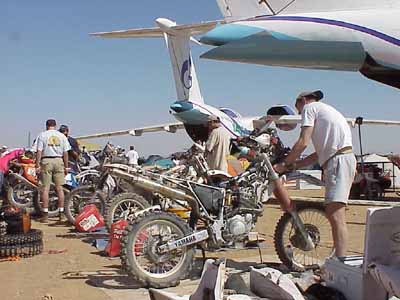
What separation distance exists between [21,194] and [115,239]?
16.9ft

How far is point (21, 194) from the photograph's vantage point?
35.8 ft

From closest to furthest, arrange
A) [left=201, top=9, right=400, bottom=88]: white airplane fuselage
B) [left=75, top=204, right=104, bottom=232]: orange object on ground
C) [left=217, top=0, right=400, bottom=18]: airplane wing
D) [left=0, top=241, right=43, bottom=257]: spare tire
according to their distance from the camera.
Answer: [left=201, top=9, right=400, bottom=88]: white airplane fuselage → [left=217, top=0, right=400, bottom=18]: airplane wing → [left=0, top=241, right=43, bottom=257]: spare tire → [left=75, top=204, right=104, bottom=232]: orange object on ground

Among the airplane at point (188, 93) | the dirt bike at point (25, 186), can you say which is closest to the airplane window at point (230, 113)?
the airplane at point (188, 93)

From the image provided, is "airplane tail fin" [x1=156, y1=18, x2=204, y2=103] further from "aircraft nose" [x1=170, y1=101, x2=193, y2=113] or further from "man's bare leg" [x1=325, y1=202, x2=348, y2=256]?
"man's bare leg" [x1=325, y1=202, x2=348, y2=256]

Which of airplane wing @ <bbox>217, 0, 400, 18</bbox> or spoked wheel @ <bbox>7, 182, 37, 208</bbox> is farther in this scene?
spoked wheel @ <bbox>7, 182, 37, 208</bbox>

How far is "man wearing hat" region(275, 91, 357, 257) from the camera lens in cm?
493

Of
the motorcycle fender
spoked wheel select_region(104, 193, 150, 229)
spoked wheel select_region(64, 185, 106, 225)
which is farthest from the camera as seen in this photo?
spoked wheel select_region(64, 185, 106, 225)

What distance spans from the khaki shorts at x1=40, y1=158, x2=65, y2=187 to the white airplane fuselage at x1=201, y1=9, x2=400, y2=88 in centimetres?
697

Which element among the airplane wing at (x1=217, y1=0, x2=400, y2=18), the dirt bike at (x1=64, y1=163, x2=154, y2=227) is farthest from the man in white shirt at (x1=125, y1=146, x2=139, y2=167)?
the airplane wing at (x1=217, y1=0, x2=400, y2=18)

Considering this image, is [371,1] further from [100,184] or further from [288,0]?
[100,184]

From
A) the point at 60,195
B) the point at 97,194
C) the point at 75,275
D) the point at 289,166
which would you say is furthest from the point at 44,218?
the point at 289,166

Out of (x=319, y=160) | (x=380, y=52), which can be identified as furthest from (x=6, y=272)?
(x=380, y=52)

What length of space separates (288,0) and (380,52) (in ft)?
2.46

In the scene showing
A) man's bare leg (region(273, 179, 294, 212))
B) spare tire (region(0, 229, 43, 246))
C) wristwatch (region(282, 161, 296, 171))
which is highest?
wristwatch (region(282, 161, 296, 171))
